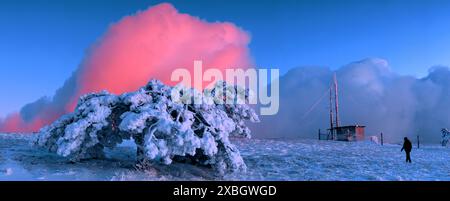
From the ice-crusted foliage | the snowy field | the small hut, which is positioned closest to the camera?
the ice-crusted foliage

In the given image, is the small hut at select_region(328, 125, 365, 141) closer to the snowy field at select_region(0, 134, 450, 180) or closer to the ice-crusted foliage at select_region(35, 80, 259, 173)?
the snowy field at select_region(0, 134, 450, 180)

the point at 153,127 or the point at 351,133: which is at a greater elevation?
the point at 153,127

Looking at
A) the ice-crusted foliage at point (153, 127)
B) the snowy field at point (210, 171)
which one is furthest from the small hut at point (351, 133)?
the ice-crusted foliage at point (153, 127)

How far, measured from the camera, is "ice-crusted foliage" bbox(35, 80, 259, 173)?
12.0 metres

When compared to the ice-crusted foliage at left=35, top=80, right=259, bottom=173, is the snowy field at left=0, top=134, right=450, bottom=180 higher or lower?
lower

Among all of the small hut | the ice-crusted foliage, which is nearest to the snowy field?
the ice-crusted foliage

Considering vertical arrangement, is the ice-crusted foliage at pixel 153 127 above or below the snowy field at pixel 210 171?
above

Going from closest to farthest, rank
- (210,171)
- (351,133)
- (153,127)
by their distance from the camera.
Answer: (153,127), (210,171), (351,133)

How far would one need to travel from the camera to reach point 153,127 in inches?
490

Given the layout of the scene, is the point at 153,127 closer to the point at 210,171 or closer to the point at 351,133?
the point at 210,171

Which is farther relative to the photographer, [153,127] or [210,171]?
[210,171]

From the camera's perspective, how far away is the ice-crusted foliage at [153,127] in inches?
474

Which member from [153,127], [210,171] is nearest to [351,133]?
[210,171]

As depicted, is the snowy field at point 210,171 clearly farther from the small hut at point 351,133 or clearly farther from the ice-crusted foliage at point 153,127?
the small hut at point 351,133
